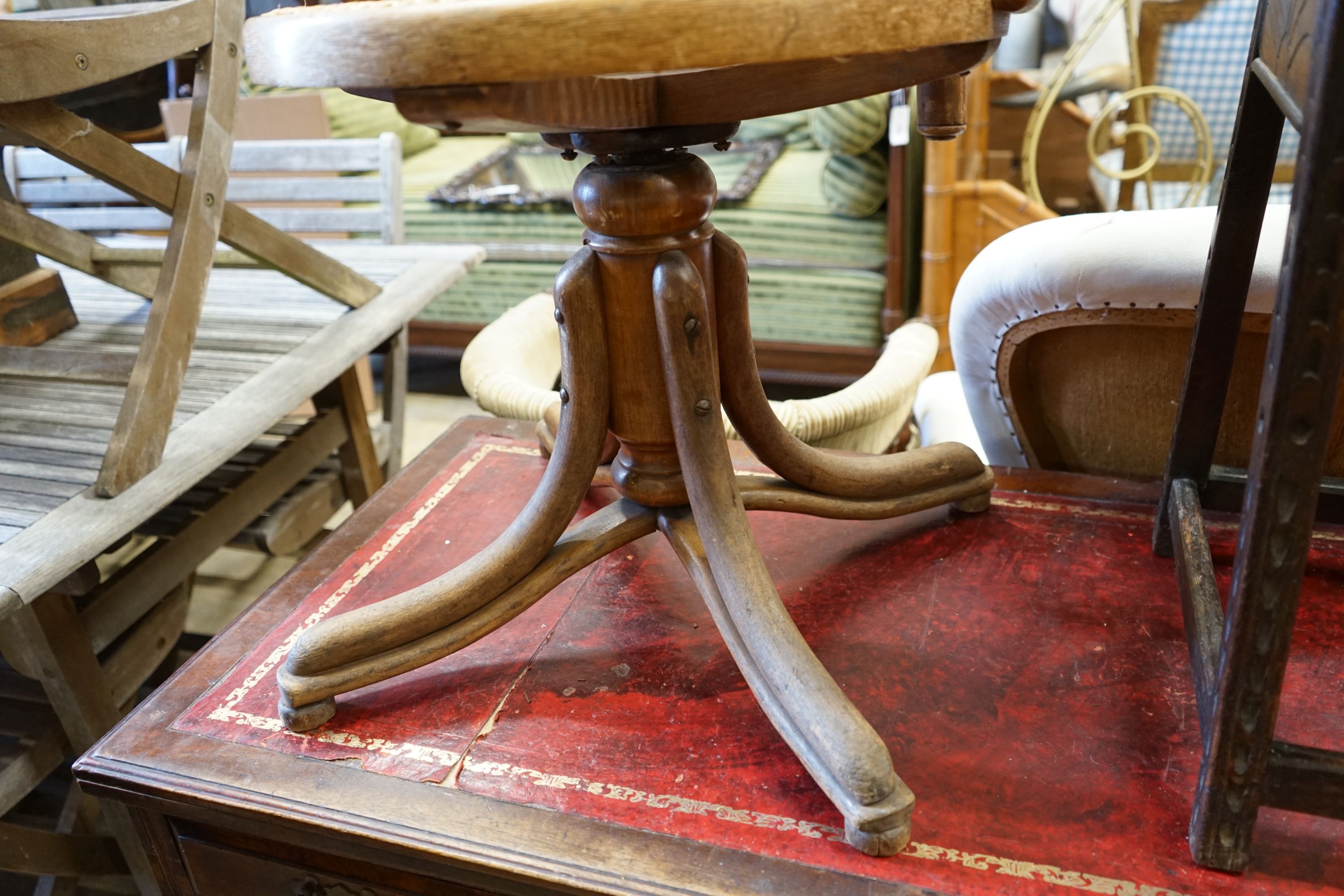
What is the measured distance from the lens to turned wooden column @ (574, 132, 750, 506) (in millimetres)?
727

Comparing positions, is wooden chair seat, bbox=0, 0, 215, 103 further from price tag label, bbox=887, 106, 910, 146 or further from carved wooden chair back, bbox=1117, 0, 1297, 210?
carved wooden chair back, bbox=1117, 0, 1297, 210

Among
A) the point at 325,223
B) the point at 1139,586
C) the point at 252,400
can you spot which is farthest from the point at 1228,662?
the point at 325,223

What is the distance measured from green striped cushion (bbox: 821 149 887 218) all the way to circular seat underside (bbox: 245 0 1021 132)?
1.66 meters

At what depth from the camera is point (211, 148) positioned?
3.66 feet

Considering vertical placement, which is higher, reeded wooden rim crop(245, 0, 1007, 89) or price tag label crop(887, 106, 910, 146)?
reeded wooden rim crop(245, 0, 1007, 89)

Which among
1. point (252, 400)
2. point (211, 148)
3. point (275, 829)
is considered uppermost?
point (211, 148)

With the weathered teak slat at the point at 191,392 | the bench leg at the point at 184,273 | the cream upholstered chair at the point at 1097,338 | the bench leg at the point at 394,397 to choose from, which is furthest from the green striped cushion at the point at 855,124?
the bench leg at the point at 184,273

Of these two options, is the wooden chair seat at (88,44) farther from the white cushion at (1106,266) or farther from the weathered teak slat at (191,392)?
the white cushion at (1106,266)

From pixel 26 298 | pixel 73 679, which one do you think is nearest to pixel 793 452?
pixel 73 679

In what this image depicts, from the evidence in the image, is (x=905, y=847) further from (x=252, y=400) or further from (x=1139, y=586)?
(x=252, y=400)

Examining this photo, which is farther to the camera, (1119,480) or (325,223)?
(325,223)

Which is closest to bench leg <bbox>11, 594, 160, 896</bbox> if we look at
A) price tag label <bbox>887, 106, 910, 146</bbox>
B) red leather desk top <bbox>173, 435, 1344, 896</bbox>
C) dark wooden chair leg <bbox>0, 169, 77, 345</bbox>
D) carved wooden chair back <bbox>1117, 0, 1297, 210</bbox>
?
red leather desk top <bbox>173, 435, 1344, 896</bbox>

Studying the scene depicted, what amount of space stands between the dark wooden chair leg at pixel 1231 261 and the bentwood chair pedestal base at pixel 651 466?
1.10 feet

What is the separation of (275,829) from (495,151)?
8.21ft
